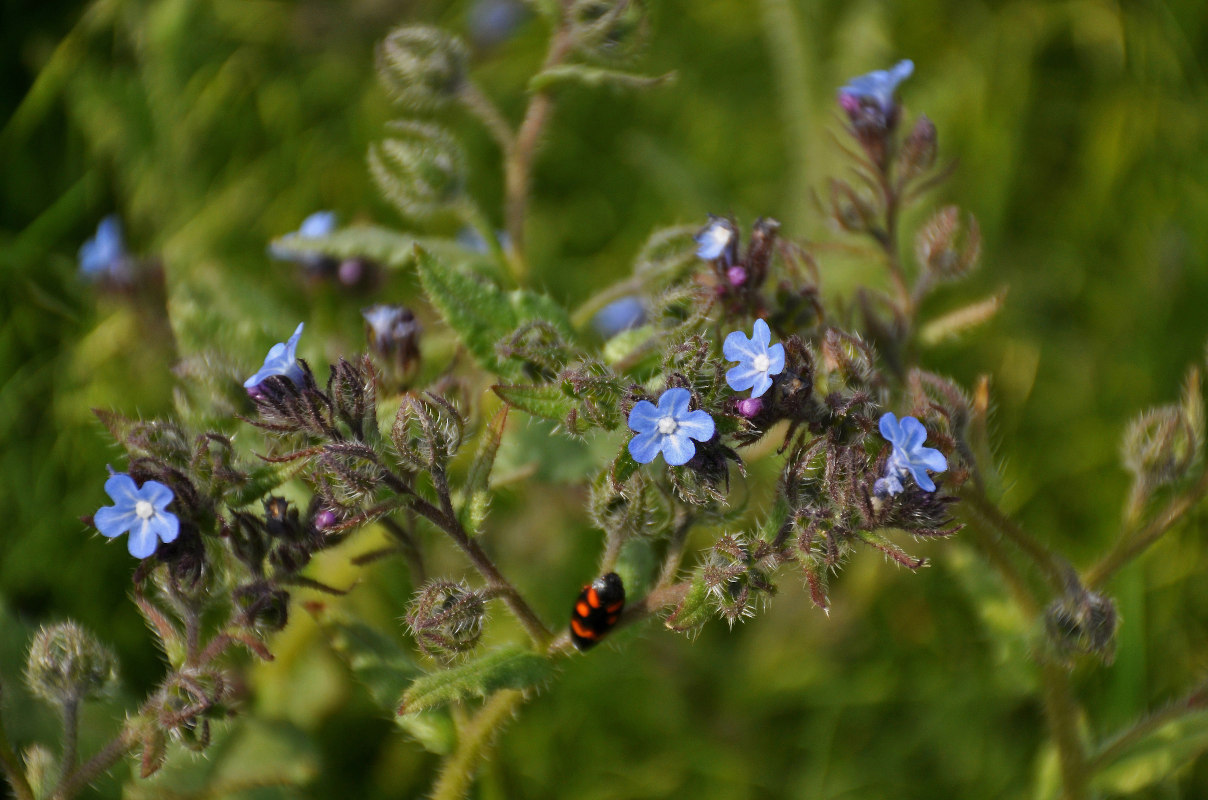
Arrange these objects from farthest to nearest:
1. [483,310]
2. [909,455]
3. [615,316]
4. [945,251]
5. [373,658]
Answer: [615,316], [945,251], [483,310], [373,658], [909,455]

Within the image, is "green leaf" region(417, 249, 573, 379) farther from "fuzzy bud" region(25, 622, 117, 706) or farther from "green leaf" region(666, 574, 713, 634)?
"fuzzy bud" region(25, 622, 117, 706)

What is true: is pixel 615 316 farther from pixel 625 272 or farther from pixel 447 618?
pixel 447 618

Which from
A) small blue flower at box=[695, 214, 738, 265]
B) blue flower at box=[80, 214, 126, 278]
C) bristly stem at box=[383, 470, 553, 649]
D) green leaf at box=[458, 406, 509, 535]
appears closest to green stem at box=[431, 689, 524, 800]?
bristly stem at box=[383, 470, 553, 649]

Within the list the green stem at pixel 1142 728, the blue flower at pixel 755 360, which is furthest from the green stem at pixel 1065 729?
the blue flower at pixel 755 360

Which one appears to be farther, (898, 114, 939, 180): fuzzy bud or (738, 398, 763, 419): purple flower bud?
(898, 114, 939, 180): fuzzy bud

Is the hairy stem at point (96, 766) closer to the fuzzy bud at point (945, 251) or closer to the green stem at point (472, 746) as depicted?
the green stem at point (472, 746)

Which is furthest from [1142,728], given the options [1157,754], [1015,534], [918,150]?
[918,150]

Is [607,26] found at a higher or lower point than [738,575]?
higher
